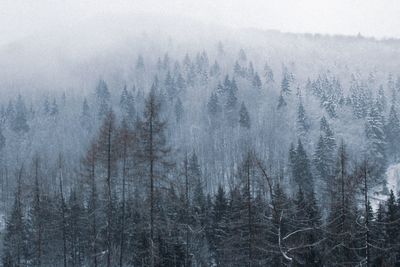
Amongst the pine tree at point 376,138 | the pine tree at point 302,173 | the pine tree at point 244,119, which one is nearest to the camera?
the pine tree at point 302,173

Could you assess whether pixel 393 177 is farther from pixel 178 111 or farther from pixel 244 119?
pixel 178 111

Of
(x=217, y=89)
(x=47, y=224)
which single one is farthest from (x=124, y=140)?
(x=217, y=89)

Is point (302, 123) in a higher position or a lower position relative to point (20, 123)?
higher

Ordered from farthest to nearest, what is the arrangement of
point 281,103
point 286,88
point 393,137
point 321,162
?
point 286,88, point 281,103, point 393,137, point 321,162

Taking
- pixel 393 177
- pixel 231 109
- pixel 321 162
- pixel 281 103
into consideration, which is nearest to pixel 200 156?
pixel 231 109

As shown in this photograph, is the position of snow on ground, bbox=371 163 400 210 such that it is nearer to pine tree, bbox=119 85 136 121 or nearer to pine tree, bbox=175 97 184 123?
pine tree, bbox=175 97 184 123

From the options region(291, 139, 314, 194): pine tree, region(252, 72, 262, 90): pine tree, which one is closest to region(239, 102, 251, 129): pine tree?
region(252, 72, 262, 90): pine tree

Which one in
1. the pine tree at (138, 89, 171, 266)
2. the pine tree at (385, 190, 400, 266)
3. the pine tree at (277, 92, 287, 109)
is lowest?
the pine tree at (277, 92, 287, 109)

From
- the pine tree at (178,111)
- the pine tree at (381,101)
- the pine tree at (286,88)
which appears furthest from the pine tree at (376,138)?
the pine tree at (178,111)

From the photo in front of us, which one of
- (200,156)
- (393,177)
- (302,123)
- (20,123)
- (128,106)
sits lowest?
(200,156)

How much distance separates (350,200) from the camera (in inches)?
1185

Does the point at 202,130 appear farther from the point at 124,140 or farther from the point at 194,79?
the point at 124,140

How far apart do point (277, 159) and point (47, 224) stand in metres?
78.1

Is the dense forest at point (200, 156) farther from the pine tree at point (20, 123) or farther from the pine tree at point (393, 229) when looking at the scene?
the pine tree at point (20, 123)
